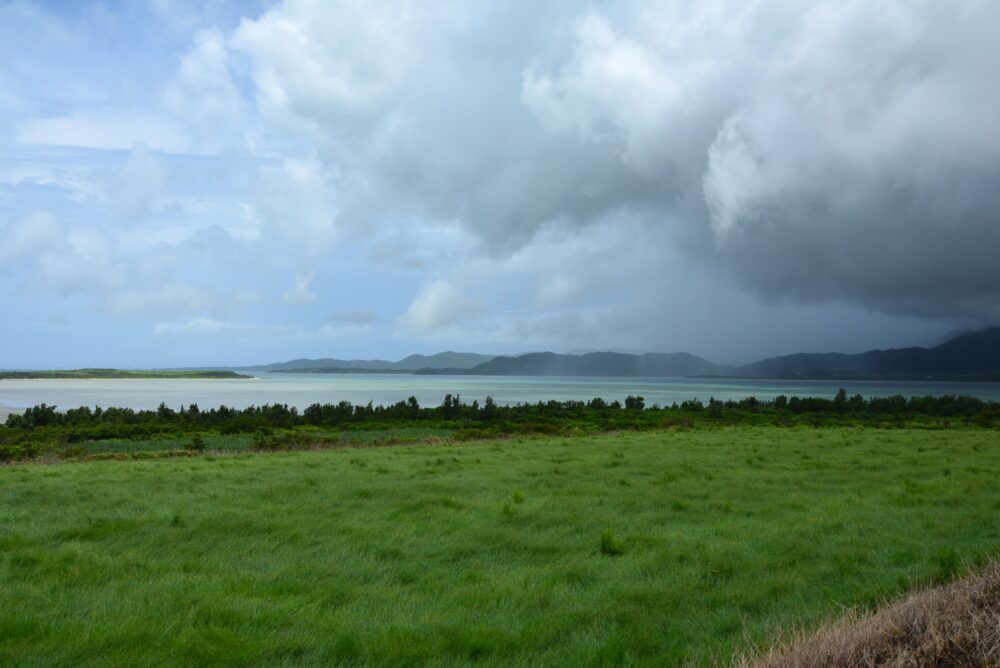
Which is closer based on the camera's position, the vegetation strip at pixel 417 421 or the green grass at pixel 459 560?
the green grass at pixel 459 560

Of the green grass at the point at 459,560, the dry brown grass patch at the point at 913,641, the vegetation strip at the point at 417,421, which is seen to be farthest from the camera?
the vegetation strip at the point at 417,421

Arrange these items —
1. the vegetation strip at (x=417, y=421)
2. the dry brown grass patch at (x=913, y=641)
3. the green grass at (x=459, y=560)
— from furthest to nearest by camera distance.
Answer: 1. the vegetation strip at (x=417, y=421)
2. the green grass at (x=459, y=560)
3. the dry brown grass patch at (x=913, y=641)

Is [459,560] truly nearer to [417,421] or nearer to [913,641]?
[913,641]

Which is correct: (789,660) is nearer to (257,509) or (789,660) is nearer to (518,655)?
(518,655)

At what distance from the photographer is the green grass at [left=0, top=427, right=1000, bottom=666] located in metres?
6.05

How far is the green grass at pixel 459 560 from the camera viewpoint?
605 centimetres

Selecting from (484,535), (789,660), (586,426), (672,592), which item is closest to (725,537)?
(672,592)

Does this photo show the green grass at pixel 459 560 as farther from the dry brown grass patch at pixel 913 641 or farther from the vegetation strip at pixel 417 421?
the vegetation strip at pixel 417 421

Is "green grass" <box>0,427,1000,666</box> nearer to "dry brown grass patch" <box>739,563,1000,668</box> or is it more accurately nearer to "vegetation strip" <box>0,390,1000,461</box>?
"dry brown grass patch" <box>739,563,1000,668</box>

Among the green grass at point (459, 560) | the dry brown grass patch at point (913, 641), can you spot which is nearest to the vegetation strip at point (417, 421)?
the green grass at point (459, 560)

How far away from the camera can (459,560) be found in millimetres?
9164

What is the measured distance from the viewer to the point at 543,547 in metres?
9.80

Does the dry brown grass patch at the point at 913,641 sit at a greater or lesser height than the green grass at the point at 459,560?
greater

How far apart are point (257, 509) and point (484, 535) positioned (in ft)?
15.6
